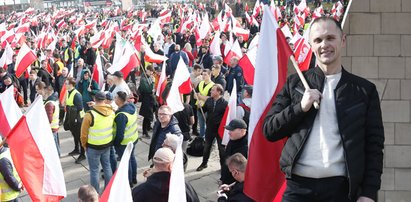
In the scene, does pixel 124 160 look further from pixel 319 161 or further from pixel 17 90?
pixel 17 90

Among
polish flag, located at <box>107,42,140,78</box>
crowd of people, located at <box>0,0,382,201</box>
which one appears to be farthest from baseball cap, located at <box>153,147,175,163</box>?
polish flag, located at <box>107,42,140,78</box>

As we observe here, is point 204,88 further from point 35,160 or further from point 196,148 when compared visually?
point 35,160

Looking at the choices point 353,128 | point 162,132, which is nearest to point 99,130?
point 162,132

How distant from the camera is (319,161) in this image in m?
2.45

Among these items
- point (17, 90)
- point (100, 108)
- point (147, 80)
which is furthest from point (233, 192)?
point (17, 90)

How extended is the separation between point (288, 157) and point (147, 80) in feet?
→ 27.1

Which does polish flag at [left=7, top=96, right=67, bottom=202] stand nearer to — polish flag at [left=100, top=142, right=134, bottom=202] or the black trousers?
polish flag at [left=100, top=142, right=134, bottom=202]

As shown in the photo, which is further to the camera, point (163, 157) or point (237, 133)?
point (237, 133)

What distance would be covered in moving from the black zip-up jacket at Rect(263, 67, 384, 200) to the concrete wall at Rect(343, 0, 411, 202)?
2930mm

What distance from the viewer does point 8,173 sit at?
5.52 m

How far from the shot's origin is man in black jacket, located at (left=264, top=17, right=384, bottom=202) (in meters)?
2.41

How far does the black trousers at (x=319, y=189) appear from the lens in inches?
97.5

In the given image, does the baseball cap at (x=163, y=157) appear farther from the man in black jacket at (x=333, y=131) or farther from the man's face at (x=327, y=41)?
the man's face at (x=327, y=41)

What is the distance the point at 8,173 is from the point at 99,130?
1.67 meters
